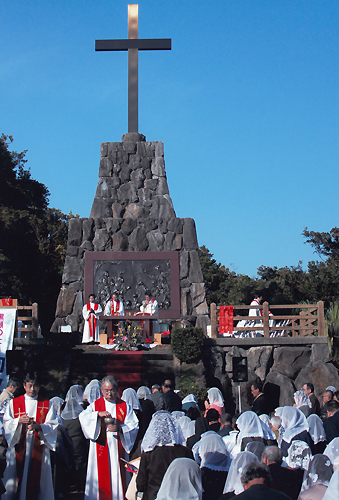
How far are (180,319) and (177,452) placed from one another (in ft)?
45.6

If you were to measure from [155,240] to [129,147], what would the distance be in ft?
12.1

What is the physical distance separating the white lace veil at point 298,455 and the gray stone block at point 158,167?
15.8 m

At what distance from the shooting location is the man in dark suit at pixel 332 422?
21.5 ft

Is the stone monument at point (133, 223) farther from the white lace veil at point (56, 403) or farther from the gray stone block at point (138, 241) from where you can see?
the white lace veil at point (56, 403)

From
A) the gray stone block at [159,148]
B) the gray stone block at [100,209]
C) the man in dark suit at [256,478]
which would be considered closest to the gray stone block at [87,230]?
the gray stone block at [100,209]

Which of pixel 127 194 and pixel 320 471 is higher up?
pixel 127 194

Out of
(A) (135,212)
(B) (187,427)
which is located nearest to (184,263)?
(A) (135,212)

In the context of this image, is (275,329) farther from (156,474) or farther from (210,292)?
(210,292)

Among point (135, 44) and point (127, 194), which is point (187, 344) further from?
point (135, 44)

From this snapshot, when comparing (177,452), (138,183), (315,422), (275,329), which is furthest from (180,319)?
(177,452)

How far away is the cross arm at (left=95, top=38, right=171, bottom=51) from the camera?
1984 centimetres

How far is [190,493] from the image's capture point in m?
3.80

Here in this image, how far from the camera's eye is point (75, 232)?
63.2ft

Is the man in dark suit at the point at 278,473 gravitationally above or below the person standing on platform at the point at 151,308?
below
